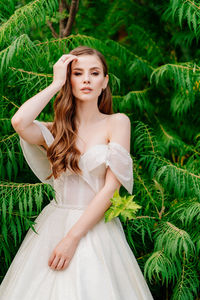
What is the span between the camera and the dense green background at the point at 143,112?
2.67 m

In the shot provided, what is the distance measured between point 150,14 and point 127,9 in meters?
0.25

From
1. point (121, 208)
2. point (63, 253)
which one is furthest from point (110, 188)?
point (63, 253)

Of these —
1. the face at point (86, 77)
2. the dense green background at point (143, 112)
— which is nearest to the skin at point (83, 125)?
the face at point (86, 77)

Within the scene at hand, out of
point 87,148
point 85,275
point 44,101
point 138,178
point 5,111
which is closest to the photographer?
point 85,275

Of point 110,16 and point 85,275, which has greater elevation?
point 110,16

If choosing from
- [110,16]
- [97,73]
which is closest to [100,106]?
[97,73]

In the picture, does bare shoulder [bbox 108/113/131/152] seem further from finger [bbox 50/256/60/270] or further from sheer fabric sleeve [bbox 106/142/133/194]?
finger [bbox 50/256/60/270]

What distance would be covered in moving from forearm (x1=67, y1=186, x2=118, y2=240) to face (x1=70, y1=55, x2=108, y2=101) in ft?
2.07

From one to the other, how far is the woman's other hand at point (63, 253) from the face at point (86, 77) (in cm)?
91

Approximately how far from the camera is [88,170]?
2.48 m

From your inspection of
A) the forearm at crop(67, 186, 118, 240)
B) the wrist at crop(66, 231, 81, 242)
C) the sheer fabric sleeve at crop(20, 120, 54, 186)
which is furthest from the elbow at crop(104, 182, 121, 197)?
the sheer fabric sleeve at crop(20, 120, 54, 186)

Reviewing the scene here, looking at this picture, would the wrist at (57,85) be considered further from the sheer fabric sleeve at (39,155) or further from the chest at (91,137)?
the chest at (91,137)

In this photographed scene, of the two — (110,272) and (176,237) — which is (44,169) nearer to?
(110,272)

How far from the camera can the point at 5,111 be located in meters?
Result: 3.00
